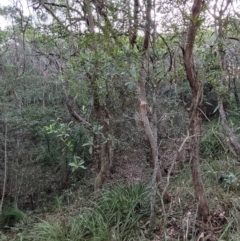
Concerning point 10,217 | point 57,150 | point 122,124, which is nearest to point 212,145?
point 122,124

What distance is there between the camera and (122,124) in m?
4.19

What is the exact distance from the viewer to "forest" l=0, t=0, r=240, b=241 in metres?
2.68

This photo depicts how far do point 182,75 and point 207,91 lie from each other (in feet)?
10.2

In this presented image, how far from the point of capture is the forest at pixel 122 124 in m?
2.68

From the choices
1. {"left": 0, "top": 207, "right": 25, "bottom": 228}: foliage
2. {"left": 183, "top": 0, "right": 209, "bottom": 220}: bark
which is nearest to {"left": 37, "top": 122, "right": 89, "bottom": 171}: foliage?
{"left": 0, "top": 207, "right": 25, "bottom": 228}: foliage

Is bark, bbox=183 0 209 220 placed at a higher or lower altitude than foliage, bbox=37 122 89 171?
higher

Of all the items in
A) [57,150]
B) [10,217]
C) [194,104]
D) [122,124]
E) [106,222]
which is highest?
[194,104]

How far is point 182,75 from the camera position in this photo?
3.05 metres

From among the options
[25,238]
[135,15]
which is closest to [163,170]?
[25,238]

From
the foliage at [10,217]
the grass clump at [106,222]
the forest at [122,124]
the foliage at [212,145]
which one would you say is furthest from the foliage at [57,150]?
the foliage at [212,145]

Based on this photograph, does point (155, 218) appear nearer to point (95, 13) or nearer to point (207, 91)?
point (95, 13)

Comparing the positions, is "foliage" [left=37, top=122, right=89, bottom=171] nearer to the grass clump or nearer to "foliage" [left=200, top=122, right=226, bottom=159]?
the grass clump

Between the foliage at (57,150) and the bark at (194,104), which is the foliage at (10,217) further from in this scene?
the bark at (194,104)

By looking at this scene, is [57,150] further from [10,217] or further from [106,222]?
[106,222]
